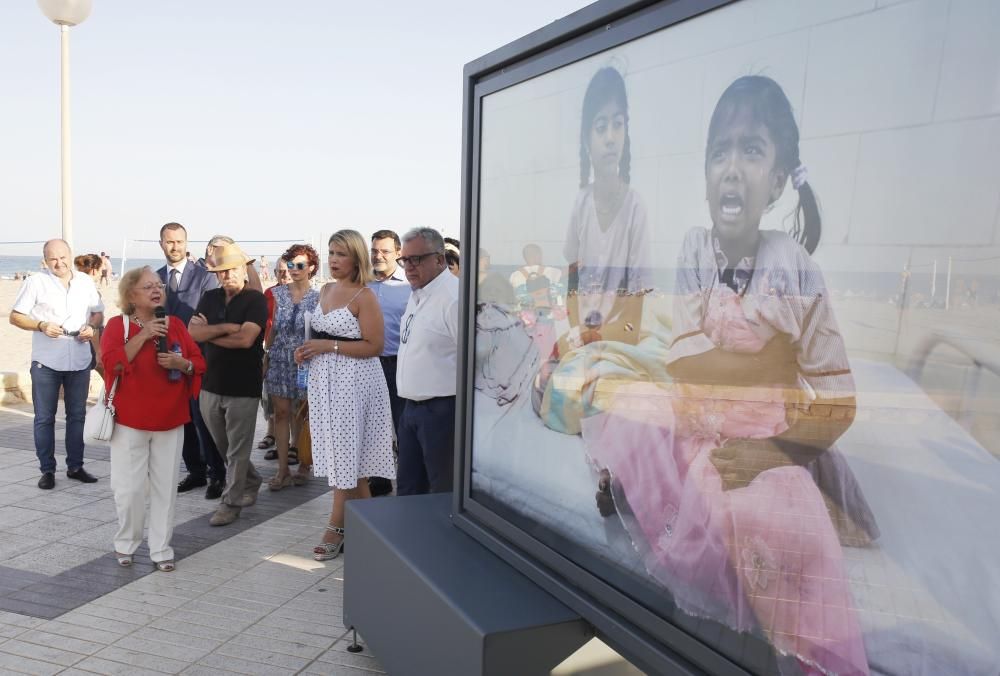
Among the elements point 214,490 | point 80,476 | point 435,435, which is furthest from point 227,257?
point 80,476

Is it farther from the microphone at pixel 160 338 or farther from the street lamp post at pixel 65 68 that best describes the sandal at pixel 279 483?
the street lamp post at pixel 65 68

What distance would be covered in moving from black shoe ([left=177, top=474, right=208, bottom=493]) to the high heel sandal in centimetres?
183

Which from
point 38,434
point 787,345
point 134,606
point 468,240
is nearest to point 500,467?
point 468,240

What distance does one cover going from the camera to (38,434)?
591 centimetres

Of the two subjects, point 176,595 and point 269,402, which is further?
point 269,402

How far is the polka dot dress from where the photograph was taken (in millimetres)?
4441

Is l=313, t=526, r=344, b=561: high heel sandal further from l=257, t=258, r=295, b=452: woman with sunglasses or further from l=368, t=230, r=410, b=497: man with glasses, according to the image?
l=257, t=258, r=295, b=452: woman with sunglasses

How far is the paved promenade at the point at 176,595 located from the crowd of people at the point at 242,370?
0.21m

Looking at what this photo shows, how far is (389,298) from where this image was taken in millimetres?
5922

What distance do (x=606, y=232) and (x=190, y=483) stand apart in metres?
4.84

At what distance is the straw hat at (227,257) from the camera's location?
5.17 metres

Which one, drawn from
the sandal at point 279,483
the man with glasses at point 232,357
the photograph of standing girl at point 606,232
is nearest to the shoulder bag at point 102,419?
the man with glasses at point 232,357

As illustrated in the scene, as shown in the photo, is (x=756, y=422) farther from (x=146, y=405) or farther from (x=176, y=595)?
(x=146, y=405)

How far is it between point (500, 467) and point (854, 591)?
58.7 inches
